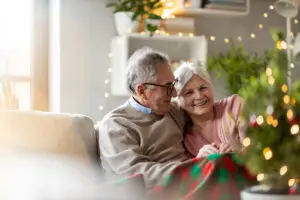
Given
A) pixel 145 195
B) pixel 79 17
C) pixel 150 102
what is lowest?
pixel 145 195

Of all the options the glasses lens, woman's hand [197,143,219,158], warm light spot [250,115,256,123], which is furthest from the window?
warm light spot [250,115,256,123]

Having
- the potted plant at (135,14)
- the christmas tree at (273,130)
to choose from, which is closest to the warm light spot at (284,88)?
the christmas tree at (273,130)

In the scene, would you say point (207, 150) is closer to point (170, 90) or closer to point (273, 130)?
point (170, 90)

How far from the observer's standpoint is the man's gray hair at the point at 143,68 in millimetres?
2217

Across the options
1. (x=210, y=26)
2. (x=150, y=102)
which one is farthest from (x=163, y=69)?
(x=210, y=26)

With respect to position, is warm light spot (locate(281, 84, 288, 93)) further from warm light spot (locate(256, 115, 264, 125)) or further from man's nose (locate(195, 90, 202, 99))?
man's nose (locate(195, 90, 202, 99))

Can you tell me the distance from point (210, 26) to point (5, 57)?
4.08 feet

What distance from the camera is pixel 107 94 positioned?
10.8 feet

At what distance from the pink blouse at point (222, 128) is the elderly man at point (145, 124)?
1.7 inches

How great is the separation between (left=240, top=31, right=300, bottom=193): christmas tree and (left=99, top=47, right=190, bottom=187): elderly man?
1.89 ft

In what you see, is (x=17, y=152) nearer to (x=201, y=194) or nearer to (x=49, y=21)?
(x=201, y=194)

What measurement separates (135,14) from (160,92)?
39.6 inches

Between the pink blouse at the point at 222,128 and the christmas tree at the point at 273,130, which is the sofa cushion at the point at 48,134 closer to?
the pink blouse at the point at 222,128

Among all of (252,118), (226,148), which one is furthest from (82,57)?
(252,118)
